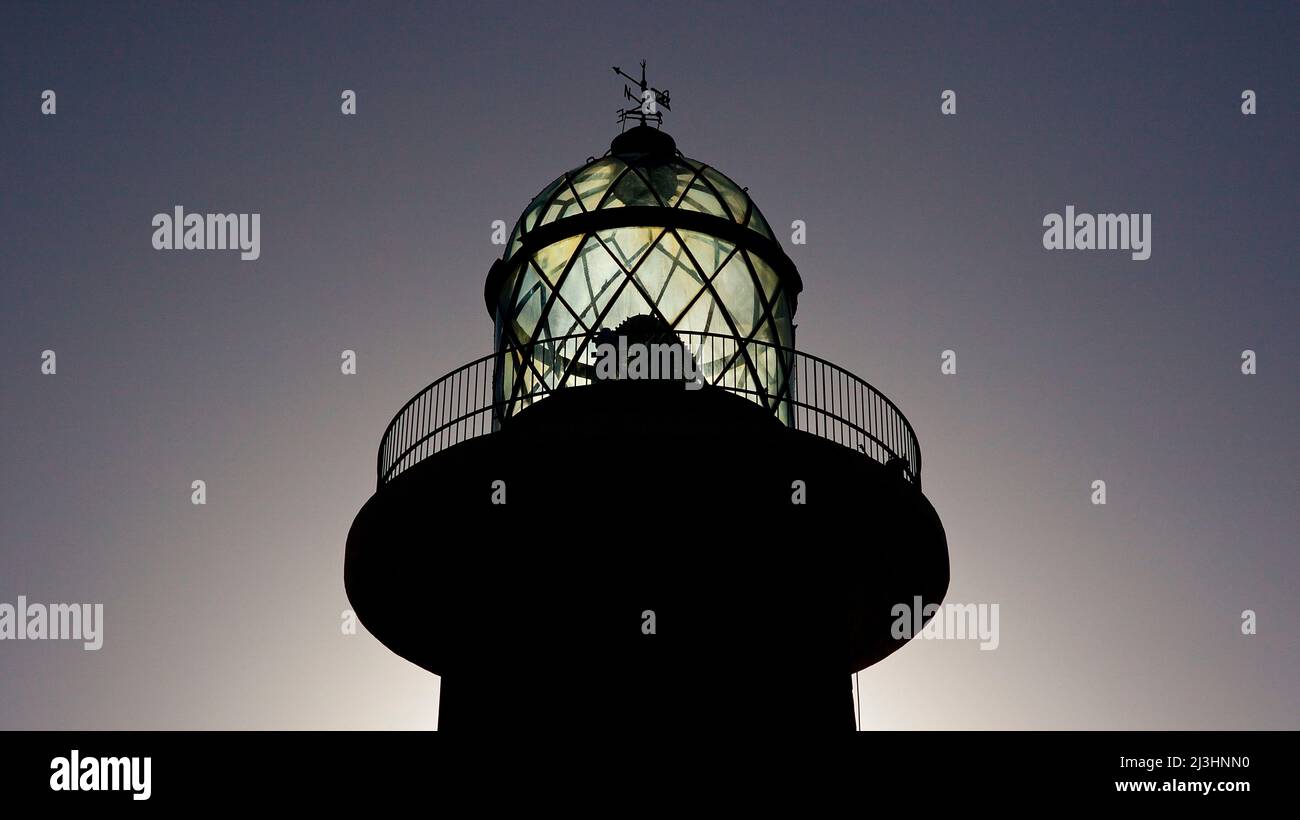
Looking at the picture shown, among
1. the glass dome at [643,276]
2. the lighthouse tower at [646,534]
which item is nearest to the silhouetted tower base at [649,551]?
the lighthouse tower at [646,534]

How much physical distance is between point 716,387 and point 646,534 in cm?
158

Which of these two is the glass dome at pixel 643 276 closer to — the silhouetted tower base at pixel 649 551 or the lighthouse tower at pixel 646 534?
the lighthouse tower at pixel 646 534

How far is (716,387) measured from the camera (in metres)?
14.8

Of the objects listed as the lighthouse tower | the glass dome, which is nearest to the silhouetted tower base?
the lighthouse tower

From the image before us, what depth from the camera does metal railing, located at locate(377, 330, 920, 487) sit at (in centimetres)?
1516

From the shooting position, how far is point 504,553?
1457 cm

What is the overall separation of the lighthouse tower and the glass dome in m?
0.06

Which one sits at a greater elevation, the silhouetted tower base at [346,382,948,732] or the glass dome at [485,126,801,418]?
the glass dome at [485,126,801,418]

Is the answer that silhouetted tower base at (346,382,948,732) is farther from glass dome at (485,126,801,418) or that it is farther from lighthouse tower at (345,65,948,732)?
glass dome at (485,126,801,418)

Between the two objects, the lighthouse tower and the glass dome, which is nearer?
the lighthouse tower

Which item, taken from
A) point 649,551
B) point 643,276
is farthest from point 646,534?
point 643,276
